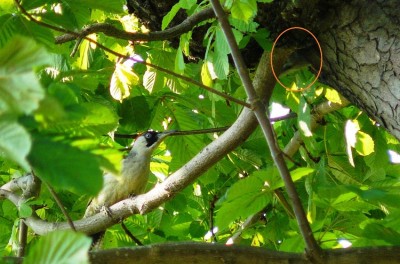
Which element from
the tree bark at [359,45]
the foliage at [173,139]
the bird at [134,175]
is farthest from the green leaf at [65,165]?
the bird at [134,175]

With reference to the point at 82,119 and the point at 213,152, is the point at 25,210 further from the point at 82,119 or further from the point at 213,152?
the point at 82,119

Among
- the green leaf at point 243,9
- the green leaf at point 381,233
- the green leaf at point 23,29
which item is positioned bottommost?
the green leaf at point 381,233

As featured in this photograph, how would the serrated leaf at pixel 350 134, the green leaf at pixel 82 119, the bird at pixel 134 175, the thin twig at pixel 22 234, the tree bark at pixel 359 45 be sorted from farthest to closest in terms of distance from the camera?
the bird at pixel 134 175 < the thin twig at pixel 22 234 < the serrated leaf at pixel 350 134 < the tree bark at pixel 359 45 < the green leaf at pixel 82 119

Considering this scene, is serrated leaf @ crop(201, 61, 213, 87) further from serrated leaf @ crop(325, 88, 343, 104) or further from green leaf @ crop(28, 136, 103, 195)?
green leaf @ crop(28, 136, 103, 195)

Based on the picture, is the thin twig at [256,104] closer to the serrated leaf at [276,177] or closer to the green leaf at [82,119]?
the serrated leaf at [276,177]

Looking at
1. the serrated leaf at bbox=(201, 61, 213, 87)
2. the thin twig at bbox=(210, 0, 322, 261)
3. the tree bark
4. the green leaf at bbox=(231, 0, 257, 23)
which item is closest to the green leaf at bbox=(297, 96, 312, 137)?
the tree bark

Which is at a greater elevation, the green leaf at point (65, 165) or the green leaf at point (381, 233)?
the green leaf at point (65, 165)

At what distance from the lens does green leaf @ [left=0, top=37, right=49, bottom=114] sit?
0.86m

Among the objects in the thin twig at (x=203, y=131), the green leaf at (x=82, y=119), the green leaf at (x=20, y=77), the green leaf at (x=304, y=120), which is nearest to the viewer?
the green leaf at (x=20, y=77)

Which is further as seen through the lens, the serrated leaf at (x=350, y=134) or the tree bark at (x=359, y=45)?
the serrated leaf at (x=350, y=134)

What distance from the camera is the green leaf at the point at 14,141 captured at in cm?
88

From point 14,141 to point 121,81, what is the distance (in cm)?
276

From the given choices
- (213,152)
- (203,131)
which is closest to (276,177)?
(213,152)

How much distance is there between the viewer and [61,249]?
0.93 metres
